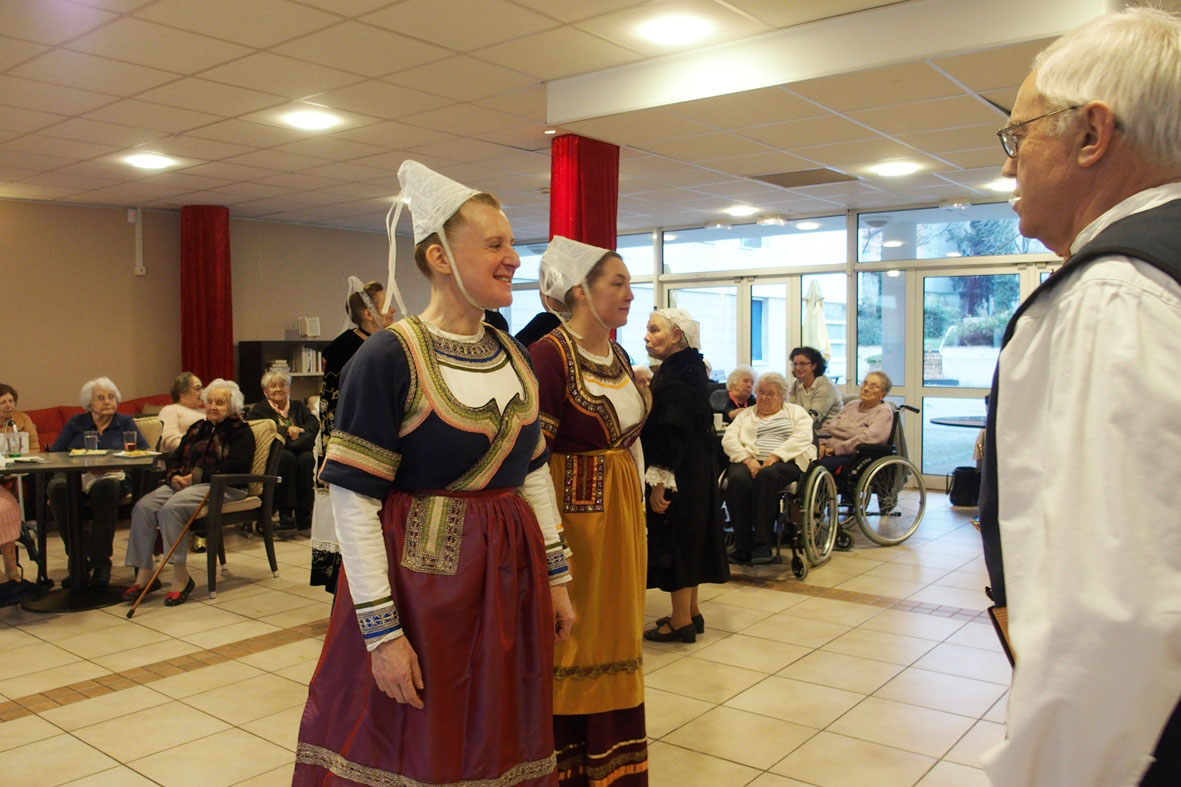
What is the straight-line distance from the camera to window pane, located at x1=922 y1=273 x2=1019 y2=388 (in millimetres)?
9094

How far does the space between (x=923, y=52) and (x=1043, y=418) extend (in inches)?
156

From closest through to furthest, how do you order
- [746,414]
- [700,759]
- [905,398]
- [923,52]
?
[700,759]
[923,52]
[746,414]
[905,398]

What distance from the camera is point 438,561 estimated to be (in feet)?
5.74

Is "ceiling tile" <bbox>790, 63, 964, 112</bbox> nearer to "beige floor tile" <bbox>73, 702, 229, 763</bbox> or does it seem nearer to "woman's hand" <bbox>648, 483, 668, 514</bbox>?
"woman's hand" <bbox>648, 483, 668, 514</bbox>

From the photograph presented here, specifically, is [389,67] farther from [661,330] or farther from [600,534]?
[600,534]

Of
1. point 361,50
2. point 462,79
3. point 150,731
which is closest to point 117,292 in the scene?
point 462,79

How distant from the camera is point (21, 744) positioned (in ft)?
10.6

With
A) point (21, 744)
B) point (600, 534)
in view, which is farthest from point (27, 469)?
point (600, 534)

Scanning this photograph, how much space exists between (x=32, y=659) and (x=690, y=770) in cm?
305

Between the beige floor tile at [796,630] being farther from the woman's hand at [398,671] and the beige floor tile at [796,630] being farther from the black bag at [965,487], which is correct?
the black bag at [965,487]

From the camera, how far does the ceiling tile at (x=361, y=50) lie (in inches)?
177

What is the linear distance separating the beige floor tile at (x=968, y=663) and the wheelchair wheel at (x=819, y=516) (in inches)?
55.3

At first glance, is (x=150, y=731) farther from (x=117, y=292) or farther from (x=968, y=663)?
(x=117, y=292)

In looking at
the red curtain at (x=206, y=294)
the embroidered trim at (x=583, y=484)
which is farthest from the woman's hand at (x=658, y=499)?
the red curtain at (x=206, y=294)
